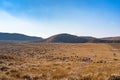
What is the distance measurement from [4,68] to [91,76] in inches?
319

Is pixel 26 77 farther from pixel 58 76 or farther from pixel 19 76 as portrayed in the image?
pixel 58 76

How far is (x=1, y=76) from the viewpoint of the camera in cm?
1631

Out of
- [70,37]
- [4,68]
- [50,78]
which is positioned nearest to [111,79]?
[50,78]

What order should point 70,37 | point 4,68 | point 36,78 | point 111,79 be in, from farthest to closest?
1. point 70,37
2. point 4,68
3. point 36,78
4. point 111,79

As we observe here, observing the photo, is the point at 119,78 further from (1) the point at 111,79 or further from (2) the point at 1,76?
(2) the point at 1,76

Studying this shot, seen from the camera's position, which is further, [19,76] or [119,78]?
[19,76]

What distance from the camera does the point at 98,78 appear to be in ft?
51.5

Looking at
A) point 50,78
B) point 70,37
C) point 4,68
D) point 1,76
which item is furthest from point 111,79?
point 70,37

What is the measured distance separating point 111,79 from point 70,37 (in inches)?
5371

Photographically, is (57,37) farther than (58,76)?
Yes

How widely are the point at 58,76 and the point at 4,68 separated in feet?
18.6

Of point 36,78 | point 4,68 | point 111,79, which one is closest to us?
point 111,79

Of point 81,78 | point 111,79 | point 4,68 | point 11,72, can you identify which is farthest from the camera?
point 4,68

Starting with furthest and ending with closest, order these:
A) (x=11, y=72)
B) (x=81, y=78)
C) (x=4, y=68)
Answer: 1. (x=4, y=68)
2. (x=11, y=72)
3. (x=81, y=78)
